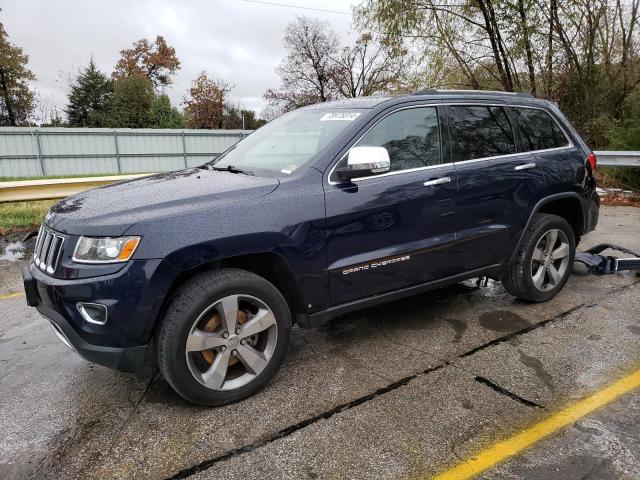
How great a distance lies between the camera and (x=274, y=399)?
2881mm

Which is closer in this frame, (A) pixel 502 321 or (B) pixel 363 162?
(B) pixel 363 162

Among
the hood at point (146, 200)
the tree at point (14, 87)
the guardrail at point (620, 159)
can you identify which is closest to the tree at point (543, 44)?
the guardrail at point (620, 159)

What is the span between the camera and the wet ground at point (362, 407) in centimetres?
231

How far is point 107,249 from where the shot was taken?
2.46 meters

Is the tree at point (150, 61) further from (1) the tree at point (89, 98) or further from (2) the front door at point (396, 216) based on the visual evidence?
(2) the front door at point (396, 216)

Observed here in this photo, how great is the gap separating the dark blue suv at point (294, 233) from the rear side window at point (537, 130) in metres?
0.02

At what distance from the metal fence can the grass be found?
473 inches

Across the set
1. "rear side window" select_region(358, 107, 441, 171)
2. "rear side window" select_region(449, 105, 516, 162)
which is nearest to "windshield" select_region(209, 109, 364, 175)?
"rear side window" select_region(358, 107, 441, 171)

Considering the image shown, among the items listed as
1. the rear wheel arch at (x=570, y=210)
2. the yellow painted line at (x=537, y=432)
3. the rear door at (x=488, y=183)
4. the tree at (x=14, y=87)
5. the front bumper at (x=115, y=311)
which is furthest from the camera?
the tree at (x=14, y=87)

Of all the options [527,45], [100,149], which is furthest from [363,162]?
[100,149]

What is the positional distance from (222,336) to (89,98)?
145 feet

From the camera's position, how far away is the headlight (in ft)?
8.00

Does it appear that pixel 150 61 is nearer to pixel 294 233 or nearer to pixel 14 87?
pixel 14 87

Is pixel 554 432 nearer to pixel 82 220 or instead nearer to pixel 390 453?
pixel 390 453
